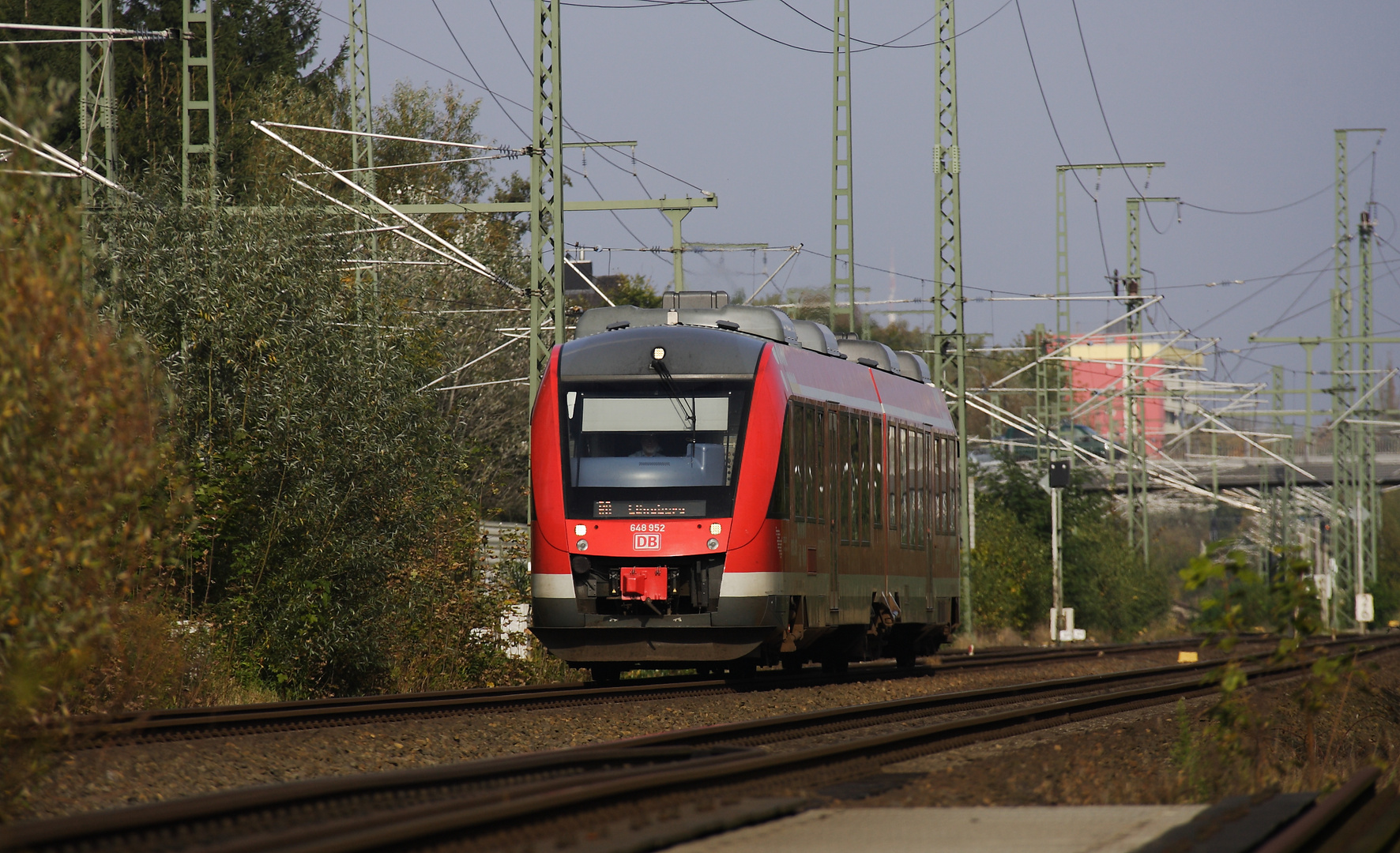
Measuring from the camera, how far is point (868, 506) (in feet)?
65.3

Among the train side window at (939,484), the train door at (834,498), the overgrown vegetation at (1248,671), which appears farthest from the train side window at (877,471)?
the overgrown vegetation at (1248,671)

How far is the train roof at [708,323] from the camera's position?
17172 millimetres

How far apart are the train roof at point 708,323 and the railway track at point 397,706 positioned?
3309mm

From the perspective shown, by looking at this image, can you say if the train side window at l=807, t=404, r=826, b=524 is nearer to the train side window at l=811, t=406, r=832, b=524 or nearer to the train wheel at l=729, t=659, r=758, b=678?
the train side window at l=811, t=406, r=832, b=524

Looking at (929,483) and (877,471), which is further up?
(877,471)

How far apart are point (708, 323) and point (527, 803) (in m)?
12.0

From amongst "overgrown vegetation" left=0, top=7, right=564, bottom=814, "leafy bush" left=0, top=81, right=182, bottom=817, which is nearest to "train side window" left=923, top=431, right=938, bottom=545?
"overgrown vegetation" left=0, top=7, right=564, bottom=814

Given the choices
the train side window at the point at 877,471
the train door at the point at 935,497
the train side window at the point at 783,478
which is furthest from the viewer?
the train door at the point at 935,497

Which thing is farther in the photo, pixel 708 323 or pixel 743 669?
pixel 743 669

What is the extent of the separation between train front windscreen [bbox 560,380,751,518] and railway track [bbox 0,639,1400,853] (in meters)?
4.18

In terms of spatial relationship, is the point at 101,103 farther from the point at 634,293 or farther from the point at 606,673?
the point at 634,293

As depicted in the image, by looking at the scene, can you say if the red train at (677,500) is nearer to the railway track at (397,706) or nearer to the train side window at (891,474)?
the railway track at (397,706)

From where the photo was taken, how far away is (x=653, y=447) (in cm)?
1655

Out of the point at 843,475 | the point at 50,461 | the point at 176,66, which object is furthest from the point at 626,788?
the point at 176,66
